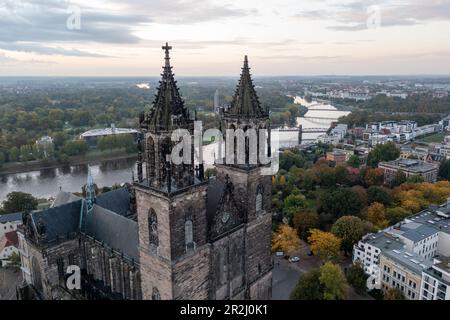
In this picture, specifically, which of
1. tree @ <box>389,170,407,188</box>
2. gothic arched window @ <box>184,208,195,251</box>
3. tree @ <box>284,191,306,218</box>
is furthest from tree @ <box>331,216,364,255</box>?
gothic arched window @ <box>184,208,195,251</box>

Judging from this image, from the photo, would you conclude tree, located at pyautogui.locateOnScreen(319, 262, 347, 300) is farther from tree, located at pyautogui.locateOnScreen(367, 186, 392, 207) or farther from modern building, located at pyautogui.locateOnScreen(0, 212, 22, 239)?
modern building, located at pyautogui.locateOnScreen(0, 212, 22, 239)

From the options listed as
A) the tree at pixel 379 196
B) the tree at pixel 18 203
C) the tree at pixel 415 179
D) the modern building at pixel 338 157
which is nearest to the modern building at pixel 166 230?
the tree at pixel 18 203

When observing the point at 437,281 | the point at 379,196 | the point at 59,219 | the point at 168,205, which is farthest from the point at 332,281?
the point at 379,196

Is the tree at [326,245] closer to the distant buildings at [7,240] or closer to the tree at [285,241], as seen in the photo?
the tree at [285,241]

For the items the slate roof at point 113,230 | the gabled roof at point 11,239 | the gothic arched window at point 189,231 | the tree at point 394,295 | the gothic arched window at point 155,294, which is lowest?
the tree at point 394,295

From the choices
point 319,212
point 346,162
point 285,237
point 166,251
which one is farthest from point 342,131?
point 166,251
